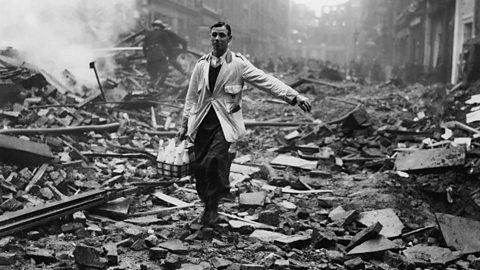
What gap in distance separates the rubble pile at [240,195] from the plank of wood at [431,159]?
0.09 feet

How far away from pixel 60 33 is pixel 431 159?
11.5 m

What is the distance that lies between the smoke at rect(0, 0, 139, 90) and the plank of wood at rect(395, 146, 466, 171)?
7750 millimetres

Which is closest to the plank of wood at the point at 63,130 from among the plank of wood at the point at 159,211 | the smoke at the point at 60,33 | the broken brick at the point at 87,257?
the plank of wood at the point at 159,211

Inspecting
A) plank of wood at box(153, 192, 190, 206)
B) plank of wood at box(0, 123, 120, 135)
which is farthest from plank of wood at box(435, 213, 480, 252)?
plank of wood at box(0, 123, 120, 135)

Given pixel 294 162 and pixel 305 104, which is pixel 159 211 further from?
pixel 294 162

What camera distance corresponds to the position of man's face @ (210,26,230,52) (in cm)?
480

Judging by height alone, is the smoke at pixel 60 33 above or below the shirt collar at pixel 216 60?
above

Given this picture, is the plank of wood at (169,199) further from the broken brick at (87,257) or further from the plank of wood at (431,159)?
the plank of wood at (431,159)

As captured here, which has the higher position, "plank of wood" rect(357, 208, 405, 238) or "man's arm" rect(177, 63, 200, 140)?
"man's arm" rect(177, 63, 200, 140)

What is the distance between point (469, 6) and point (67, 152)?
1548cm

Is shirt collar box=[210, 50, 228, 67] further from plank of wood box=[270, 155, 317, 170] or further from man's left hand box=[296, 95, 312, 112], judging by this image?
plank of wood box=[270, 155, 317, 170]

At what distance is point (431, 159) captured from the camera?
24.1 ft

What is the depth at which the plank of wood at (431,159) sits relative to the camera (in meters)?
7.04

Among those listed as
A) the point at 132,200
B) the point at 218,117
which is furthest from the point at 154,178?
the point at 218,117
